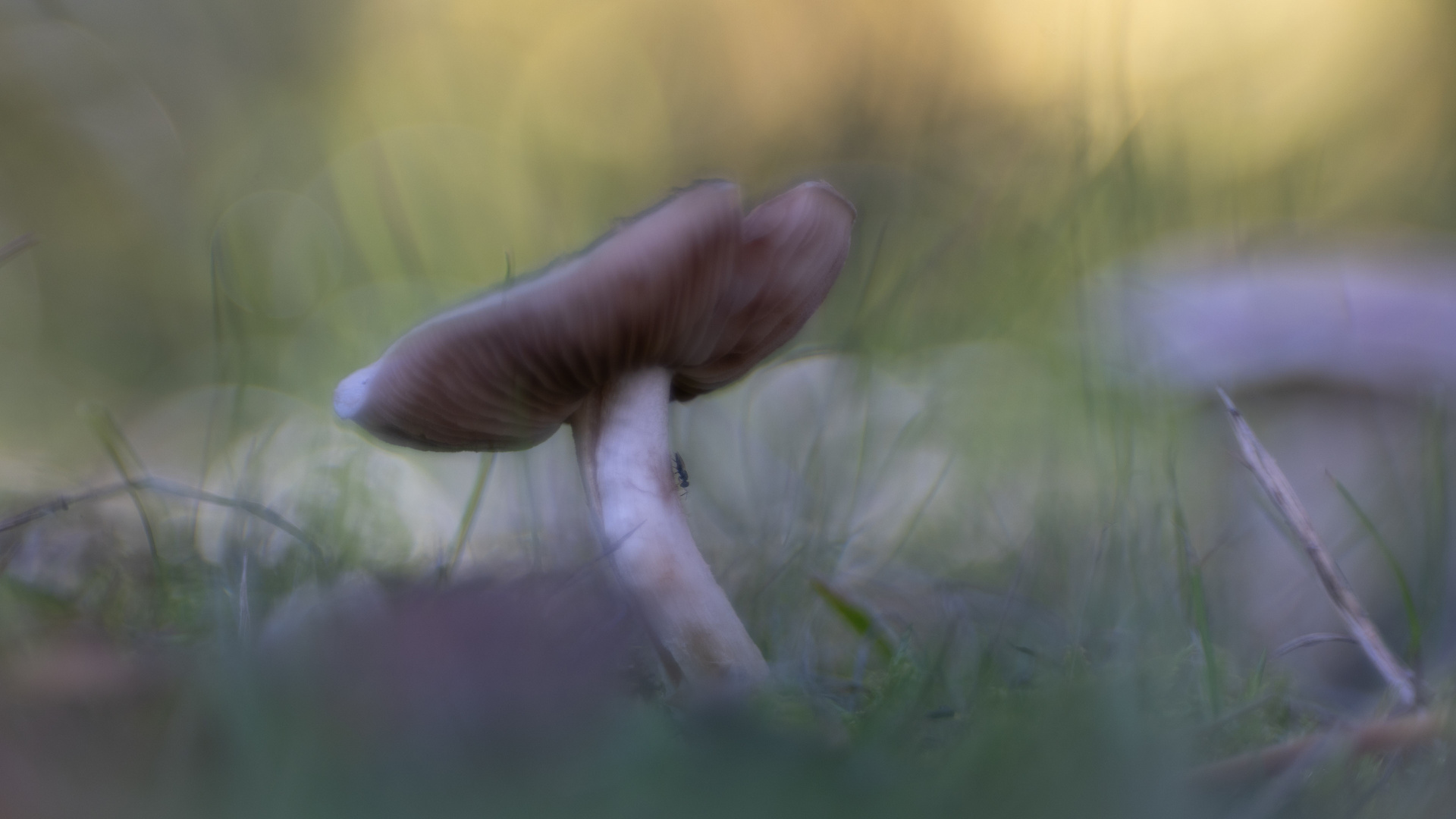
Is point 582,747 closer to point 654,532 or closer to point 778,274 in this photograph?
point 654,532

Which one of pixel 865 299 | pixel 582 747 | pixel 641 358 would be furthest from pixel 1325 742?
pixel 865 299

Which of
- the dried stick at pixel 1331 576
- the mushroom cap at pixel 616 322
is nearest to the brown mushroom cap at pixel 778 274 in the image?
the mushroom cap at pixel 616 322

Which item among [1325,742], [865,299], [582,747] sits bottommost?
[1325,742]

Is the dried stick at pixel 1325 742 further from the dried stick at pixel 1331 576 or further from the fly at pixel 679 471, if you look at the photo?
the fly at pixel 679 471

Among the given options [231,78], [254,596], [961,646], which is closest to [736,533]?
[961,646]

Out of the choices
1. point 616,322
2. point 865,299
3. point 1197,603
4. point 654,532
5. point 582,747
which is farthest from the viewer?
point 865,299

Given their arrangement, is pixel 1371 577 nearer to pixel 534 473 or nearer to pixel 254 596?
pixel 534 473
